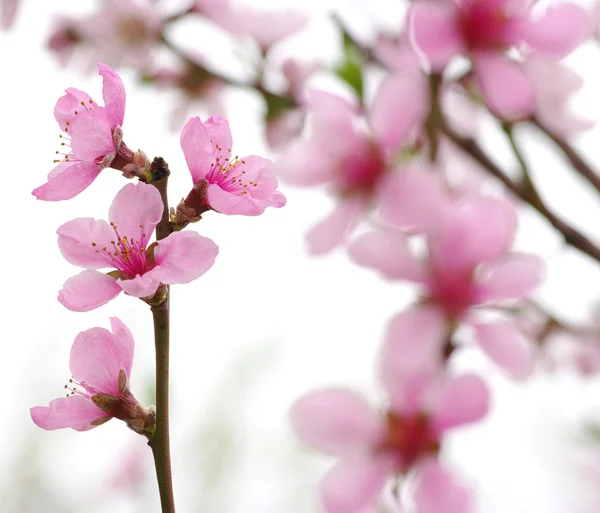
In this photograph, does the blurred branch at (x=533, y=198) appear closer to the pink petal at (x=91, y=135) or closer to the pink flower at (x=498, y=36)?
the pink flower at (x=498, y=36)

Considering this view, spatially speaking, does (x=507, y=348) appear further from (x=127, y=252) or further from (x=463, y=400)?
(x=127, y=252)

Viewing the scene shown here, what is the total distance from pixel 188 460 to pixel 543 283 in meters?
1.01

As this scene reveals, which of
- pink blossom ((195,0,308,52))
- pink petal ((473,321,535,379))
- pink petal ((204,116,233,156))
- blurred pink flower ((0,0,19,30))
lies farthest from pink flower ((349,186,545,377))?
blurred pink flower ((0,0,19,30))

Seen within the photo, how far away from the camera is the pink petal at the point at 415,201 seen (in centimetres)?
35

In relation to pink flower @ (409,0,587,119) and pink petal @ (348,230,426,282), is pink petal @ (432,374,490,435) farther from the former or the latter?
pink flower @ (409,0,587,119)

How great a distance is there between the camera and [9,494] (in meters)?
1.22

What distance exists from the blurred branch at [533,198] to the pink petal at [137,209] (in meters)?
0.24

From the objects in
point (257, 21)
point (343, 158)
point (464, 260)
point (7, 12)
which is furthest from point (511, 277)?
point (7, 12)

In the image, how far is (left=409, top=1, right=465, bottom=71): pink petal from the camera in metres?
0.38

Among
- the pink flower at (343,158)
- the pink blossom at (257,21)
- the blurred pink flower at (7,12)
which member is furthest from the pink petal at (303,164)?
the blurred pink flower at (7,12)

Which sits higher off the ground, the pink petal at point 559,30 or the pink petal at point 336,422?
the pink petal at point 559,30

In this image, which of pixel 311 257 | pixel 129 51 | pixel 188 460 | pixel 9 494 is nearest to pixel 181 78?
pixel 129 51

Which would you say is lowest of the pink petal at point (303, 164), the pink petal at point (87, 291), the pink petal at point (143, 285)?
the pink petal at point (303, 164)

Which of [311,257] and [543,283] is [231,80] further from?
[543,283]
